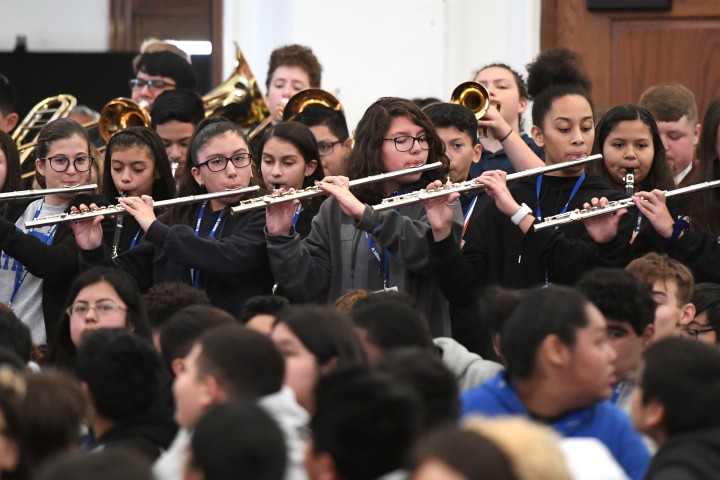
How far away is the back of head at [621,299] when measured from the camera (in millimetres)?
4168

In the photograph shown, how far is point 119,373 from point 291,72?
3771 millimetres

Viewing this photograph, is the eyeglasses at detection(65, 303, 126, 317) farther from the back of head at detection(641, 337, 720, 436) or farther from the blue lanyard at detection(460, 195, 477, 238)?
the back of head at detection(641, 337, 720, 436)

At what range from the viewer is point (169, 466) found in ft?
10.3

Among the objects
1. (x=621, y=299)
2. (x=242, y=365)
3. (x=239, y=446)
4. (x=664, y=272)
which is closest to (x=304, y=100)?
(x=664, y=272)

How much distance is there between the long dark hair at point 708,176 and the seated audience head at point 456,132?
2.91ft

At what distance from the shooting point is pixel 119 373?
148 inches

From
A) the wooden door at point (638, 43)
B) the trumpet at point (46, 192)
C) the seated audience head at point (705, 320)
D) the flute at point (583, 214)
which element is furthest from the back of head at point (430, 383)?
the wooden door at point (638, 43)

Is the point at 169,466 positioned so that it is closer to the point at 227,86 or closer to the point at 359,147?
the point at 359,147

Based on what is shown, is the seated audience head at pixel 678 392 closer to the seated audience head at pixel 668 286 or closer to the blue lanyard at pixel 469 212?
the seated audience head at pixel 668 286

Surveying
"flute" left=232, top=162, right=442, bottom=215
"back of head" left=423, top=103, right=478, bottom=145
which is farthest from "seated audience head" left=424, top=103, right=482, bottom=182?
"flute" left=232, top=162, right=442, bottom=215

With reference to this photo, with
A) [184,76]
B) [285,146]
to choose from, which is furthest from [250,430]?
[184,76]

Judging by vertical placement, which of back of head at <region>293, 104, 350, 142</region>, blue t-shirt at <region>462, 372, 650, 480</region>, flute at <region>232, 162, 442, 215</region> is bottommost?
blue t-shirt at <region>462, 372, 650, 480</region>

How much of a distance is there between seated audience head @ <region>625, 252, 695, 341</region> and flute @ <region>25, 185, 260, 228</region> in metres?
1.56

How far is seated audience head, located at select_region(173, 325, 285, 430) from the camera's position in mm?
3305
